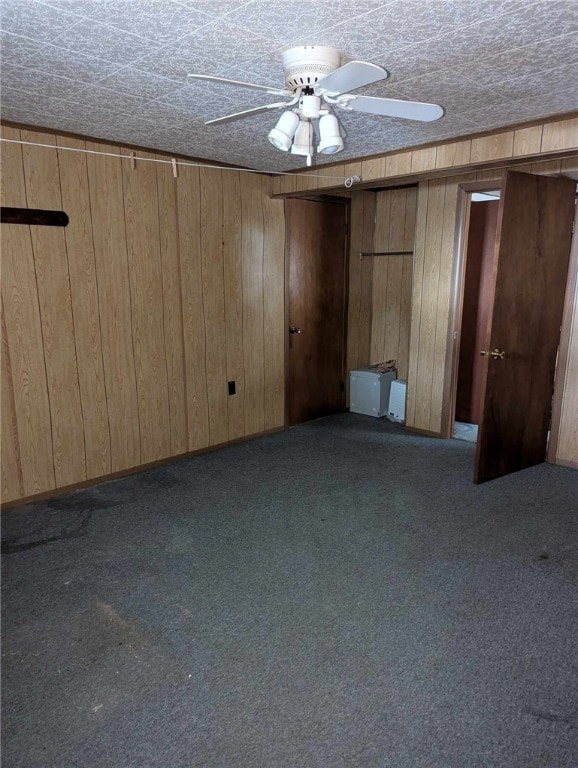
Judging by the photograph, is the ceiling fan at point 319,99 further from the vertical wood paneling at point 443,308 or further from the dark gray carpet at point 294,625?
the vertical wood paneling at point 443,308

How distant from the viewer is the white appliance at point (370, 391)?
5.26 m

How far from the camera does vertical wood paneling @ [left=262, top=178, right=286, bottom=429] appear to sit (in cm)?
460

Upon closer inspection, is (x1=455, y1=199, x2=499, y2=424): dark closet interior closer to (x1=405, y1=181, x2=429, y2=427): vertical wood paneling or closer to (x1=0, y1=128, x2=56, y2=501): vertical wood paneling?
(x1=405, y1=181, x2=429, y2=427): vertical wood paneling

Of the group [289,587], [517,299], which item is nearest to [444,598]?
[289,587]

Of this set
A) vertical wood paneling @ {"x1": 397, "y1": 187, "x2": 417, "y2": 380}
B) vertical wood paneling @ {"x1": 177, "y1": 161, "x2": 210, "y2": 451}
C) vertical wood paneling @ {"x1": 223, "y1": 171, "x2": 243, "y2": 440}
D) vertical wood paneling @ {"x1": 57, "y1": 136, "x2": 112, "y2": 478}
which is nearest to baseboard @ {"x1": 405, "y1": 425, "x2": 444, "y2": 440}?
vertical wood paneling @ {"x1": 397, "y1": 187, "x2": 417, "y2": 380}

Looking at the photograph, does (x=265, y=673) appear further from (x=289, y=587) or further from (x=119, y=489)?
(x=119, y=489)

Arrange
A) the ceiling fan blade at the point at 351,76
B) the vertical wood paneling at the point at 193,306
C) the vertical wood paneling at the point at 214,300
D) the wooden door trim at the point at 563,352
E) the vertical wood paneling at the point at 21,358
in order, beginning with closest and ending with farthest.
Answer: the ceiling fan blade at the point at 351,76 → the vertical wood paneling at the point at 21,358 → the wooden door trim at the point at 563,352 → the vertical wood paneling at the point at 193,306 → the vertical wood paneling at the point at 214,300

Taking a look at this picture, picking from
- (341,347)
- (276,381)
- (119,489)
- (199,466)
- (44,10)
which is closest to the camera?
(44,10)

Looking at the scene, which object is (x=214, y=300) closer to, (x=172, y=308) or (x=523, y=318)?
(x=172, y=308)

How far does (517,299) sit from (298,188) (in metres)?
1.95

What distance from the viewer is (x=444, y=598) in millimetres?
2395

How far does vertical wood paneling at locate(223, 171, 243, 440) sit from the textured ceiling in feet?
3.87

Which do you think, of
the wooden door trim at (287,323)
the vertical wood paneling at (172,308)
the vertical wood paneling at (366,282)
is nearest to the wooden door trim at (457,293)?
the vertical wood paneling at (366,282)

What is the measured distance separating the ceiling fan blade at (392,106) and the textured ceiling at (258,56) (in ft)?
0.57
